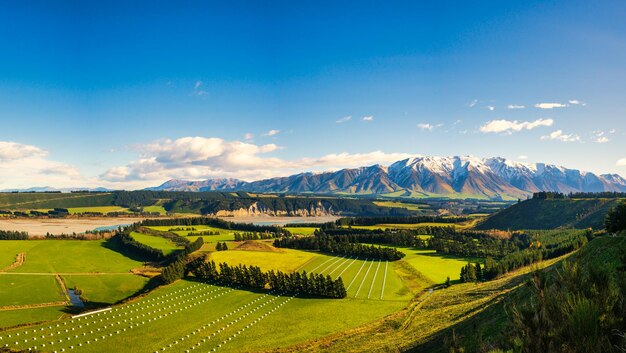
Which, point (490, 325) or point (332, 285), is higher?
point (490, 325)

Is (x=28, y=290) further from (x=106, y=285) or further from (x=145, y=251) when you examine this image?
(x=145, y=251)


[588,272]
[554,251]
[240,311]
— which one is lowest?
[240,311]

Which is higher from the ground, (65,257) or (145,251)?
(65,257)

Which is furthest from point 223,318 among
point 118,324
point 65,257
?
point 65,257

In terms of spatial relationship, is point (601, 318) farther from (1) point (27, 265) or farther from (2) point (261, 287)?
(1) point (27, 265)

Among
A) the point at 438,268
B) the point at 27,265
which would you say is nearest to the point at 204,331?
the point at 438,268

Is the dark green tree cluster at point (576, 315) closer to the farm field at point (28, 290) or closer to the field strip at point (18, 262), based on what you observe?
the farm field at point (28, 290)

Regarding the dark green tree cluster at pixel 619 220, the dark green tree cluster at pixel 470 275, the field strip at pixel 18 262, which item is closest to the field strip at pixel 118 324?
the dark green tree cluster at pixel 470 275
